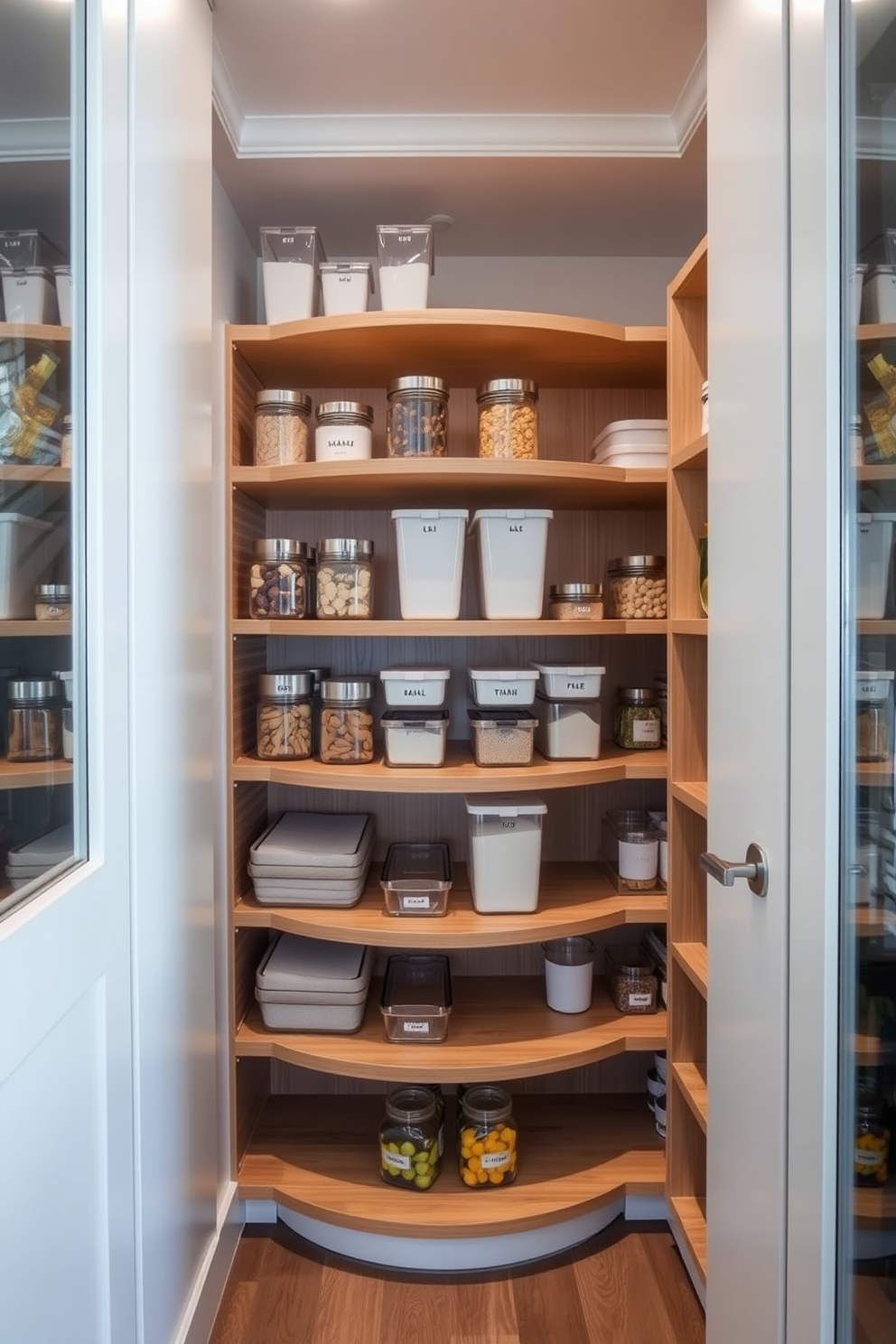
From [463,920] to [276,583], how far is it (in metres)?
0.82

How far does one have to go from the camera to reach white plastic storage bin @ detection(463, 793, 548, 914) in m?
1.84

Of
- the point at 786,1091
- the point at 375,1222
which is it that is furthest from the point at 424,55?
the point at 375,1222

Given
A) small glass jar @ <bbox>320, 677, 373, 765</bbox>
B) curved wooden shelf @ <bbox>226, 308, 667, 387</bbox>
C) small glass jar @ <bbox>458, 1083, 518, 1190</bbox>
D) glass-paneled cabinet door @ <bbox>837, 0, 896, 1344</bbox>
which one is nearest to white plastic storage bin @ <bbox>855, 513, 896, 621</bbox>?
glass-paneled cabinet door @ <bbox>837, 0, 896, 1344</bbox>

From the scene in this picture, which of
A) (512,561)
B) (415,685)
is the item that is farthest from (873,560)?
(415,685)

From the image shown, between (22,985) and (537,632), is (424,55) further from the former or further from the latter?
(22,985)

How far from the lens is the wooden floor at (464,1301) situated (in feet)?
5.27

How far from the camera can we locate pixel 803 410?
101cm

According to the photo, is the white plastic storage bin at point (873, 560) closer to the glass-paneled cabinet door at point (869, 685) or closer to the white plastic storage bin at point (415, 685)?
the glass-paneled cabinet door at point (869, 685)

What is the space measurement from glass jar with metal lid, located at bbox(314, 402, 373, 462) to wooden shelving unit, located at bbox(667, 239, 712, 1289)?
0.65 metres

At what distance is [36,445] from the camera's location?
0.87 metres

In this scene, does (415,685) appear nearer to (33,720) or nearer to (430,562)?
(430,562)

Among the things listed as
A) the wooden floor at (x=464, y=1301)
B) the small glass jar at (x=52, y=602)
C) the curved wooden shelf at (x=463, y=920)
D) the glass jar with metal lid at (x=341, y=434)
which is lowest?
the wooden floor at (x=464, y=1301)

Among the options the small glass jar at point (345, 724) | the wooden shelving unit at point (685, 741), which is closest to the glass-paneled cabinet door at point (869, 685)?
the wooden shelving unit at point (685, 741)

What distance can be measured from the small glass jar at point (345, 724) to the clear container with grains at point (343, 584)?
16 centimetres
